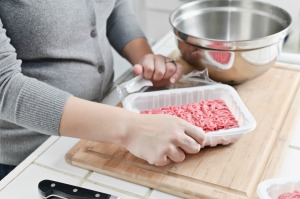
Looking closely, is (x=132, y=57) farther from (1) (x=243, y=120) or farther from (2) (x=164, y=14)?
(2) (x=164, y=14)

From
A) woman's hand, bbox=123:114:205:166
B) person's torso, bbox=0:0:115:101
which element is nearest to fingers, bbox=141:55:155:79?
person's torso, bbox=0:0:115:101

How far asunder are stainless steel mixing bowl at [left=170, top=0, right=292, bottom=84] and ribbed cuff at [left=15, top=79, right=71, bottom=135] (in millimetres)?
329

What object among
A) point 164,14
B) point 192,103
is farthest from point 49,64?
point 164,14

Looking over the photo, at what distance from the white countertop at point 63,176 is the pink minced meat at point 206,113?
0.42ft

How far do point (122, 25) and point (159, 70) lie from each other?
252mm

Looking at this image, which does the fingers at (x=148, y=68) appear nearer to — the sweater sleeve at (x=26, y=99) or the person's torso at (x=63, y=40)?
the person's torso at (x=63, y=40)

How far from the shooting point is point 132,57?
1097 millimetres

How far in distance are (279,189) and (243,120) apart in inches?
7.2

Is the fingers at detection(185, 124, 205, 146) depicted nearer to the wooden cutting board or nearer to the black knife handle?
the wooden cutting board

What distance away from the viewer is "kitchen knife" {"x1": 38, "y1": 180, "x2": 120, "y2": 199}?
0.65 m

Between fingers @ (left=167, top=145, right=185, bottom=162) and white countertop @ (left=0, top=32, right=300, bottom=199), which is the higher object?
fingers @ (left=167, top=145, right=185, bottom=162)

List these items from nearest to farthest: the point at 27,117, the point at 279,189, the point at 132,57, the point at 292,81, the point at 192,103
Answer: the point at 279,189
the point at 27,117
the point at 192,103
the point at 292,81
the point at 132,57

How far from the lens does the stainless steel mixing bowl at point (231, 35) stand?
34.3 inches

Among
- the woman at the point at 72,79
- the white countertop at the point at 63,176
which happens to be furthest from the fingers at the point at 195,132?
the white countertop at the point at 63,176
